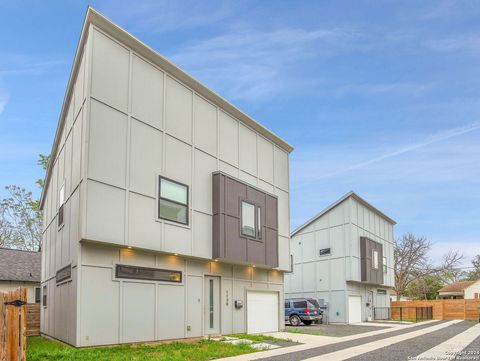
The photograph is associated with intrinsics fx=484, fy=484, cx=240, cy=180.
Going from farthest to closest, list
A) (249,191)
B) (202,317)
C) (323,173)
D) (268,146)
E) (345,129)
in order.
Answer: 1. (323,173)
2. (345,129)
3. (268,146)
4. (249,191)
5. (202,317)

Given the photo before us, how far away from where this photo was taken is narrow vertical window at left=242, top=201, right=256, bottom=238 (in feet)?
63.0

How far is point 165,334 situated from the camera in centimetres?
1545

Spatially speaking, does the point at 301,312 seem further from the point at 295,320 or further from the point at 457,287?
the point at 457,287

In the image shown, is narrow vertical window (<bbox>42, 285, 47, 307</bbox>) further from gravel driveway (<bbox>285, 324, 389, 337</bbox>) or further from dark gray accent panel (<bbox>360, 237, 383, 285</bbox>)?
dark gray accent panel (<bbox>360, 237, 383, 285</bbox>)

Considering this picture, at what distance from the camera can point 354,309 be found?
32688 millimetres

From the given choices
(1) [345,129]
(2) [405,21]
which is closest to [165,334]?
(2) [405,21]

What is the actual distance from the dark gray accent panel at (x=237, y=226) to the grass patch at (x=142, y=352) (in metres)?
4.12

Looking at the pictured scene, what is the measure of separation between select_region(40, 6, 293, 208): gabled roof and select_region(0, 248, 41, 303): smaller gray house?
29.0ft

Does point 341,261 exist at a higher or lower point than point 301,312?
higher

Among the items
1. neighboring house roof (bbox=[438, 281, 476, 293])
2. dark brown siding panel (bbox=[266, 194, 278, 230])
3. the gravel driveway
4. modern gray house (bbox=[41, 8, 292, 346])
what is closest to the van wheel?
the gravel driveway

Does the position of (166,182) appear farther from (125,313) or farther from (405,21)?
(405,21)

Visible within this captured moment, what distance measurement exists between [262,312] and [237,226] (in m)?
4.65

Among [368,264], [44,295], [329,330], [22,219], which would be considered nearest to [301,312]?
[329,330]

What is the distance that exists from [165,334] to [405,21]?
1377cm
